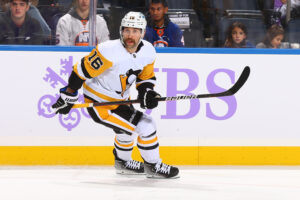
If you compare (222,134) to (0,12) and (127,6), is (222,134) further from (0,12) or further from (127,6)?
(0,12)

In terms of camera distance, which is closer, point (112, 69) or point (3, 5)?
point (112, 69)

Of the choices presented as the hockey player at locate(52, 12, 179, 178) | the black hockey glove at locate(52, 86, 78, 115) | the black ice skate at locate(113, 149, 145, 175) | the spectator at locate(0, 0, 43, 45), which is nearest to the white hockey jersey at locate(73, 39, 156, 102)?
the hockey player at locate(52, 12, 179, 178)

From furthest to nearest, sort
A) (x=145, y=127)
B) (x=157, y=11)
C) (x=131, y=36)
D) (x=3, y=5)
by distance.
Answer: (x=157, y=11) → (x=3, y=5) → (x=145, y=127) → (x=131, y=36)

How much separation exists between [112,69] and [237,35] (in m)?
1.01

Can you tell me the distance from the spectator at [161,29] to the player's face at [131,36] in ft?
2.06

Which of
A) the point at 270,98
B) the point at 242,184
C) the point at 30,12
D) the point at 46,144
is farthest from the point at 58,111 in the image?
the point at 270,98

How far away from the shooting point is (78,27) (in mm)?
4137

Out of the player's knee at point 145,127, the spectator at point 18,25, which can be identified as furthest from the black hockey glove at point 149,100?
the spectator at point 18,25

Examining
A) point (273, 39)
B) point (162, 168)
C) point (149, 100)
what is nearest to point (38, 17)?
point (149, 100)

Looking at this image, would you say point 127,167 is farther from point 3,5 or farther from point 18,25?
point 3,5

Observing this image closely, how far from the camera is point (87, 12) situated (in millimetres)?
4109

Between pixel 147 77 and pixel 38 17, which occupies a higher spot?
pixel 38 17

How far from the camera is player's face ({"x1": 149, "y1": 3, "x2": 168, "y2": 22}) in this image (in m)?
4.11

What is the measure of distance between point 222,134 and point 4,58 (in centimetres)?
143
